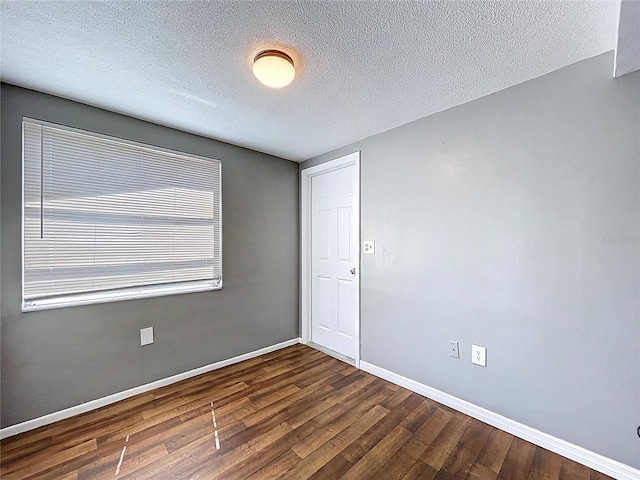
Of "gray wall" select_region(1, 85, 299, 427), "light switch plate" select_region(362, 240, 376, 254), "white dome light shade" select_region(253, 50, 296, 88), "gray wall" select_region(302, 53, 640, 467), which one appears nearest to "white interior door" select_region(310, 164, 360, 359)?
"light switch plate" select_region(362, 240, 376, 254)

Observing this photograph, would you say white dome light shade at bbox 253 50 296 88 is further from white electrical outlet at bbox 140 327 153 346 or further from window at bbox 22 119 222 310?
white electrical outlet at bbox 140 327 153 346

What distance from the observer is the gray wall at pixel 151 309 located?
179 centimetres

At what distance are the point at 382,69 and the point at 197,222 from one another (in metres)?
2.00

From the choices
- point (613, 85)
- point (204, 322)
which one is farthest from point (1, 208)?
point (613, 85)

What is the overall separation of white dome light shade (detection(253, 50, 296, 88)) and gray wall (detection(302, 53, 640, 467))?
50.3 inches

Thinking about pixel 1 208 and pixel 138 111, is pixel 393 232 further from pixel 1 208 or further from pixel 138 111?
pixel 1 208

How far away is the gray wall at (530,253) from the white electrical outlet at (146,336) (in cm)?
204

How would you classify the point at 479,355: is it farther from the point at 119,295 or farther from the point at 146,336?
the point at 119,295

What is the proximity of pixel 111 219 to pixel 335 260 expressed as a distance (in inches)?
80.8

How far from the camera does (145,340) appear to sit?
2316 millimetres

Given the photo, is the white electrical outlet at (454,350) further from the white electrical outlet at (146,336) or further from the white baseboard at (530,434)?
the white electrical outlet at (146,336)

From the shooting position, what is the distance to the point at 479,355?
6.50 ft

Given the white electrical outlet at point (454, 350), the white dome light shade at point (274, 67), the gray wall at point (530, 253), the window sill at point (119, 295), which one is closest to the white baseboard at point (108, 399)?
the window sill at point (119, 295)

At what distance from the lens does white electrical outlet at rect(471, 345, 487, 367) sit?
1960mm
